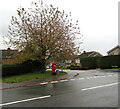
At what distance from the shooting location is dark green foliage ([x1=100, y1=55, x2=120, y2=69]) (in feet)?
96.6

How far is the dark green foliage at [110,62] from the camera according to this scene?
29.5 meters

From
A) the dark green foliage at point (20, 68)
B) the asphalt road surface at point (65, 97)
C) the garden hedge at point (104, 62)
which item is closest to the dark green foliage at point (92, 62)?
the garden hedge at point (104, 62)

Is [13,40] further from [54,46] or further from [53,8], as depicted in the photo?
[53,8]

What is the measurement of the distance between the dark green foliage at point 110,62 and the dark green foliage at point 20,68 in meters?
16.5

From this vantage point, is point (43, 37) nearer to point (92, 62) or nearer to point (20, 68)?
point (20, 68)

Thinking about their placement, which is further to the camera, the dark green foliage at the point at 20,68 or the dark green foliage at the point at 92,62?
the dark green foliage at the point at 92,62

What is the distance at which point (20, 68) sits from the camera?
19344 millimetres

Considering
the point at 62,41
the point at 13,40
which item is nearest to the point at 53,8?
the point at 62,41

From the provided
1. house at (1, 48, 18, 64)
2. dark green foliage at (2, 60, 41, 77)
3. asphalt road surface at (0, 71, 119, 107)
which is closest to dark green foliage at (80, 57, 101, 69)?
dark green foliage at (2, 60, 41, 77)

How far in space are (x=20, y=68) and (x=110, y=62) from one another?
65.2 ft

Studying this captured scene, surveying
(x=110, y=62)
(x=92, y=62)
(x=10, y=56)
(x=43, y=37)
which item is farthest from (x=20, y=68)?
(x=10, y=56)

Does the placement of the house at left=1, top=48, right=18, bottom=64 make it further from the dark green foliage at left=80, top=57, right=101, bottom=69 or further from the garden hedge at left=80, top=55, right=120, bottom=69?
the garden hedge at left=80, top=55, right=120, bottom=69

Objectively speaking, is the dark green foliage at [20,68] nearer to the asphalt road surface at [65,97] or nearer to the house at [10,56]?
the house at [10,56]

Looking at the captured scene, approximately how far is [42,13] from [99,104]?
14.6m
